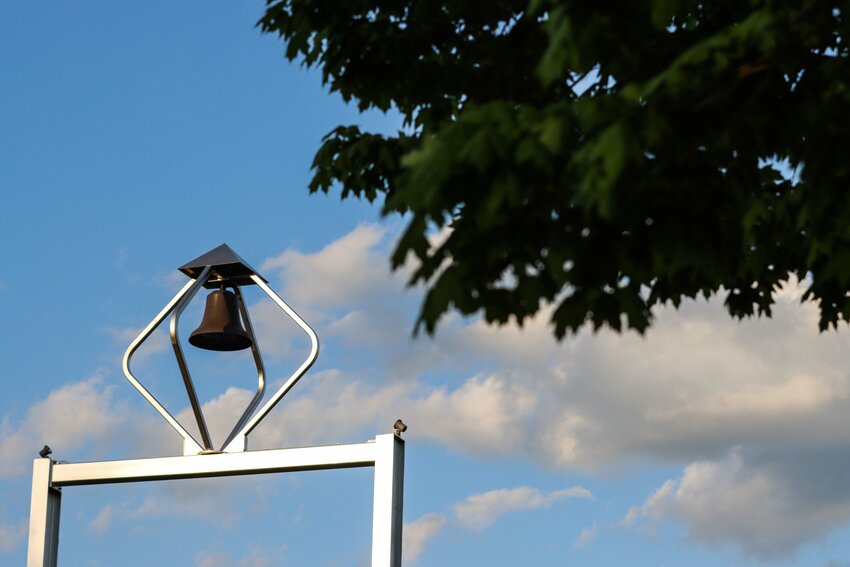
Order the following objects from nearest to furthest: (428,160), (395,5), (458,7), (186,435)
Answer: (428,160) < (458,7) < (395,5) < (186,435)

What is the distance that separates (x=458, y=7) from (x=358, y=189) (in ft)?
6.58

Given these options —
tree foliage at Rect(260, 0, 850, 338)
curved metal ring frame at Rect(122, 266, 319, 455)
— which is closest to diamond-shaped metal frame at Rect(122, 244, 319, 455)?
curved metal ring frame at Rect(122, 266, 319, 455)

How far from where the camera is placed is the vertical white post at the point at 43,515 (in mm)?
11352

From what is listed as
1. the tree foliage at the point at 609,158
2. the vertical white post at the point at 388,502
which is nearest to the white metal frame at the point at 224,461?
the vertical white post at the point at 388,502

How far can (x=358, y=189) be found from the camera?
29.6 ft

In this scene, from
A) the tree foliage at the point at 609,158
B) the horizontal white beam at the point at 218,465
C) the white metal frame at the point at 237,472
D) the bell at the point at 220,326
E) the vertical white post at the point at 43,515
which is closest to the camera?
the tree foliage at the point at 609,158

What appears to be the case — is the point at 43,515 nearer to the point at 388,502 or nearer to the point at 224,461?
the point at 224,461

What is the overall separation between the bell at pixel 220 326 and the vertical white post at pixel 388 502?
2468 millimetres

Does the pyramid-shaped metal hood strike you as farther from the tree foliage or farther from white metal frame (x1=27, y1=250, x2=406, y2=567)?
the tree foliage

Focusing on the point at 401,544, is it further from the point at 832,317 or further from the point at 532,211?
the point at 532,211

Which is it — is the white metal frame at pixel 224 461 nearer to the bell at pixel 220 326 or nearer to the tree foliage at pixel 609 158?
the bell at pixel 220 326

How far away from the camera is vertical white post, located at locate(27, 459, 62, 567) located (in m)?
11.4

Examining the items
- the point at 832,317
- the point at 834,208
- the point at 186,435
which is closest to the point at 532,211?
the point at 834,208

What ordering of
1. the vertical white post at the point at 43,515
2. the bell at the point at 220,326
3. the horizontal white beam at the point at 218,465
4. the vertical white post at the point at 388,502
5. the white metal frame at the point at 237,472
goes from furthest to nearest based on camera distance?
the bell at the point at 220,326 → the vertical white post at the point at 43,515 → the horizontal white beam at the point at 218,465 → the white metal frame at the point at 237,472 → the vertical white post at the point at 388,502
